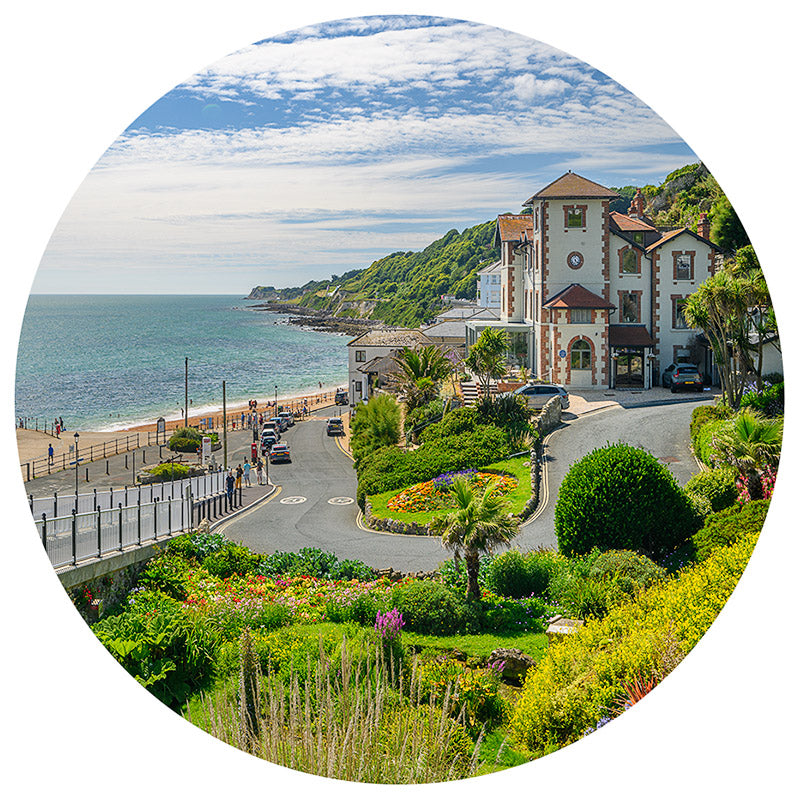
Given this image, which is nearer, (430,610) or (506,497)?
(430,610)

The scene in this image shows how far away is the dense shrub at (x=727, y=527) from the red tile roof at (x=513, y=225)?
196 inches

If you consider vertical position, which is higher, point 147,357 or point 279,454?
point 147,357

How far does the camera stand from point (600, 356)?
502 inches

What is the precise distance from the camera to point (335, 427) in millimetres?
15453

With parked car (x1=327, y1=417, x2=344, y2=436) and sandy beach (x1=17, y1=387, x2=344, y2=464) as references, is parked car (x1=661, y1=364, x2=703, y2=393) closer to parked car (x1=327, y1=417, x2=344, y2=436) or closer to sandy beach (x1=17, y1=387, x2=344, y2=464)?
parked car (x1=327, y1=417, x2=344, y2=436)

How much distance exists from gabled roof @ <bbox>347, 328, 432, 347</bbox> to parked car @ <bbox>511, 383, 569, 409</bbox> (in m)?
3.09

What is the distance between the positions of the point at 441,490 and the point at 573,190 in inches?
189

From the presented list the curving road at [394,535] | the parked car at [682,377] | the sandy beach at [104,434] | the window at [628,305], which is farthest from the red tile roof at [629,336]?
the sandy beach at [104,434]

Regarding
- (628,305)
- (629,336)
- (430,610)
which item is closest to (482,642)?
(430,610)

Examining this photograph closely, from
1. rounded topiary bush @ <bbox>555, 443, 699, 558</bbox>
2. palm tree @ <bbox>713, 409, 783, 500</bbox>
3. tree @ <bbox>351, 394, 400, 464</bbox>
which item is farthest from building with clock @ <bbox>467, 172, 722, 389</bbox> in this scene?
tree @ <bbox>351, 394, 400, 464</bbox>

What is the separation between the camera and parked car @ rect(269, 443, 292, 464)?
47.3 feet

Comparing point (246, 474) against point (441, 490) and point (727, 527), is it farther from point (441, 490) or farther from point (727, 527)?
point (727, 527)

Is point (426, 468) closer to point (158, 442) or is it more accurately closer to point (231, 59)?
point (158, 442)

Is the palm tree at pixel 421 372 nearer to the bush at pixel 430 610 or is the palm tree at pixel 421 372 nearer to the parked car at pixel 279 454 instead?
the parked car at pixel 279 454
